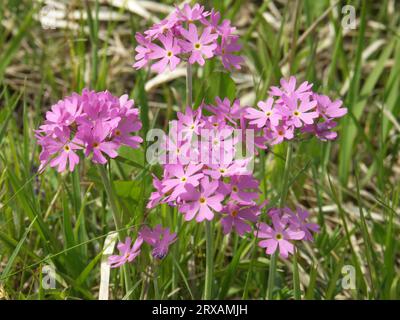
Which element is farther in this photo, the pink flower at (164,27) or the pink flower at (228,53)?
the pink flower at (228,53)

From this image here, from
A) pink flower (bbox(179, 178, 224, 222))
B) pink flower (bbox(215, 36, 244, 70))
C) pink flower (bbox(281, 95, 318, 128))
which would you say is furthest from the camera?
pink flower (bbox(215, 36, 244, 70))

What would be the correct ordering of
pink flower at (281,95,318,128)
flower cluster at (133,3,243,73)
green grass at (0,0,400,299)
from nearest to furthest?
pink flower at (281,95,318,128) < flower cluster at (133,3,243,73) < green grass at (0,0,400,299)

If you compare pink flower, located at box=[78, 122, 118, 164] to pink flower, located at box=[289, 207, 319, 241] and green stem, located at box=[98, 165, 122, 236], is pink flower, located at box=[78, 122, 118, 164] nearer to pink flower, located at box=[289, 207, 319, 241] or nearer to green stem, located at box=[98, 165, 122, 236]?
green stem, located at box=[98, 165, 122, 236]

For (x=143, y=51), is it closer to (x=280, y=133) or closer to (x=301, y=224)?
(x=280, y=133)

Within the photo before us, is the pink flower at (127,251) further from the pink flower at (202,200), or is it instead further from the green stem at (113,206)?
the pink flower at (202,200)

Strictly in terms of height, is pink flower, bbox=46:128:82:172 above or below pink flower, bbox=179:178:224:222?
above

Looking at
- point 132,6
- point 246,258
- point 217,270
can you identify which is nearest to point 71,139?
point 217,270

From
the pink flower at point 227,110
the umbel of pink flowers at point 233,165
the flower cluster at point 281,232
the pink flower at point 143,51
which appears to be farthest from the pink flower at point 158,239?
the pink flower at point 143,51

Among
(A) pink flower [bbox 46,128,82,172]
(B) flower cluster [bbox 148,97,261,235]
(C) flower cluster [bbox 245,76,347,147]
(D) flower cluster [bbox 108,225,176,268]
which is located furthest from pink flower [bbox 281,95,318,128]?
(A) pink flower [bbox 46,128,82,172]
